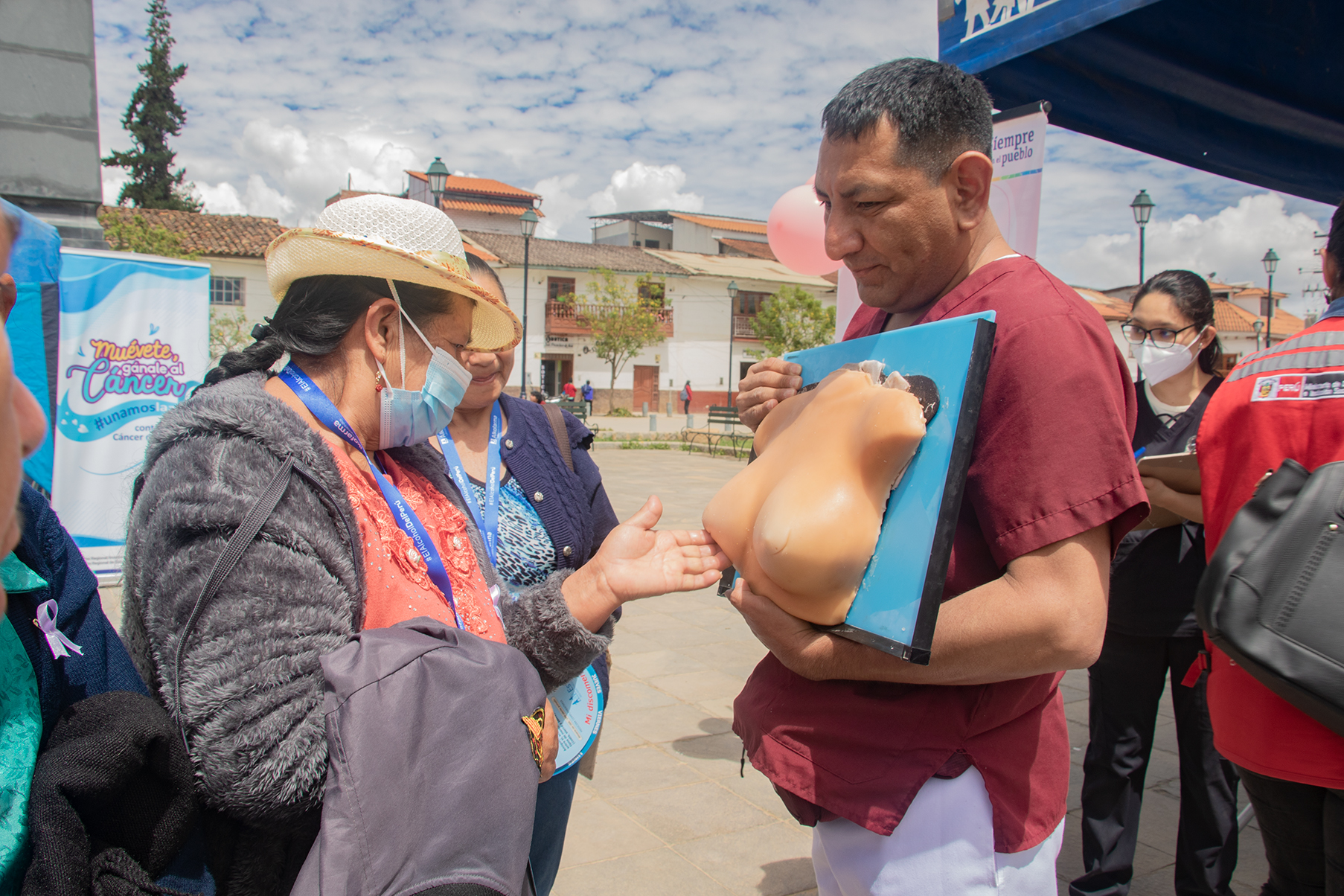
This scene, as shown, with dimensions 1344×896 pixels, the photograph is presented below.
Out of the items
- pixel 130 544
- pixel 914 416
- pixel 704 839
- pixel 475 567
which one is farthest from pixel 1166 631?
pixel 130 544

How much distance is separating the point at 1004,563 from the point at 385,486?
1185 mm

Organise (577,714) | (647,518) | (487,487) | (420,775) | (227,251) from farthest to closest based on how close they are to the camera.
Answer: (227,251), (487,487), (577,714), (647,518), (420,775)

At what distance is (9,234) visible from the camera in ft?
2.56

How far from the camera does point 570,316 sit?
39.2 meters

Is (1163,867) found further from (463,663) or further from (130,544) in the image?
(130,544)

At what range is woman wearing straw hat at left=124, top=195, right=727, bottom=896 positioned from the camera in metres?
1.17

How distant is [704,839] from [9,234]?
3119 millimetres

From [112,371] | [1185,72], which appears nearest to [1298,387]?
[1185,72]

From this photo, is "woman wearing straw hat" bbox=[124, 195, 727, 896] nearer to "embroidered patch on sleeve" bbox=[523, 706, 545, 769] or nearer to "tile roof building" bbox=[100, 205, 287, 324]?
"embroidered patch on sleeve" bbox=[523, 706, 545, 769]

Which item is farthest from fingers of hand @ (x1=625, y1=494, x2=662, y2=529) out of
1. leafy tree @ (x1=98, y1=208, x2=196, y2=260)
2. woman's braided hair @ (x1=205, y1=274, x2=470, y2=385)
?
leafy tree @ (x1=98, y1=208, x2=196, y2=260)

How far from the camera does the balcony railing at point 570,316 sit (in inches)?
1532

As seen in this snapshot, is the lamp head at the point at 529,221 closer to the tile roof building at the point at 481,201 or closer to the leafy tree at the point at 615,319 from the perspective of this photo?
the leafy tree at the point at 615,319

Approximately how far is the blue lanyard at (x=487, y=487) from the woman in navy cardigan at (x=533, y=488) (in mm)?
15

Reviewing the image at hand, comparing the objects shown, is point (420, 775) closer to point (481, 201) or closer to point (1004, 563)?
point (1004, 563)
